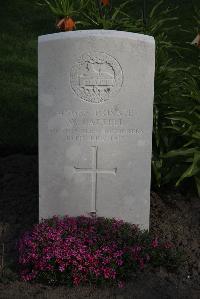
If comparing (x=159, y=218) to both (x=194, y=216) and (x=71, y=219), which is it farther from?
(x=71, y=219)

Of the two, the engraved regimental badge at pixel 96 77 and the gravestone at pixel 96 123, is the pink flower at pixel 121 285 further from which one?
the engraved regimental badge at pixel 96 77

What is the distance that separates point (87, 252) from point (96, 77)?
48.1 inches

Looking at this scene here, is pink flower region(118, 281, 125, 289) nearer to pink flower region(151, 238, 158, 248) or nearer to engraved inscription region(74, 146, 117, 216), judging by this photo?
pink flower region(151, 238, 158, 248)

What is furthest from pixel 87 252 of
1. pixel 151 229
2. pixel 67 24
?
pixel 67 24

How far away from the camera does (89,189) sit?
4.96 m

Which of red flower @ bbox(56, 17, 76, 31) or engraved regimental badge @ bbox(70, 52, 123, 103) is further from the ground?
red flower @ bbox(56, 17, 76, 31)

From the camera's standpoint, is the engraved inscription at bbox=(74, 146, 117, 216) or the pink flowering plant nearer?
the pink flowering plant

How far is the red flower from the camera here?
19.6 feet

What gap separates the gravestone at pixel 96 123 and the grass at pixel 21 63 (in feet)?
6.32

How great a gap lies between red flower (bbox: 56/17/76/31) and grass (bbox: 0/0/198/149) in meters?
1.35

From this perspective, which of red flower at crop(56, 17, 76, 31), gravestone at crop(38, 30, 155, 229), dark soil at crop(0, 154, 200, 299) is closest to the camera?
dark soil at crop(0, 154, 200, 299)

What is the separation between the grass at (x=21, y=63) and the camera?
729cm

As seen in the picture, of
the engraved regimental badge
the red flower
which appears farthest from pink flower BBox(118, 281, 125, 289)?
the red flower

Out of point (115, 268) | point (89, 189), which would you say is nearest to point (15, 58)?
point (89, 189)
